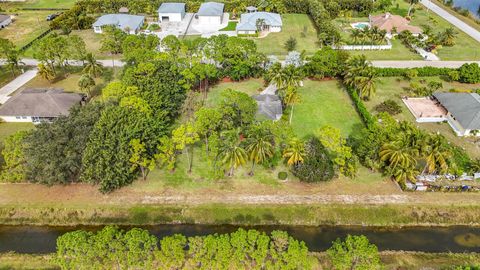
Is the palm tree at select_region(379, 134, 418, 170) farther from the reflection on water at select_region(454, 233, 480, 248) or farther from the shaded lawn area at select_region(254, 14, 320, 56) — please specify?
the shaded lawn area at select_region(254, 14, 320, 56)

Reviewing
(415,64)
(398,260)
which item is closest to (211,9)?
(415,64)

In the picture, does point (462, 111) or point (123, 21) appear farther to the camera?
point (123, 21)

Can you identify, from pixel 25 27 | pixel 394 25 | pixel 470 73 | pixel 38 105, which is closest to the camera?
pixel 38 105

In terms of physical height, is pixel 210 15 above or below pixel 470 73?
above

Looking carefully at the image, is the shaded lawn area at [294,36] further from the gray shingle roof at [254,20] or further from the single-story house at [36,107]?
the single-story house at [36,107]

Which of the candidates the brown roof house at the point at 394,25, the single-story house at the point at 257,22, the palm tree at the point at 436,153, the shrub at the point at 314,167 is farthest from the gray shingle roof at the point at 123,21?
the palm tree at the point at 436,153

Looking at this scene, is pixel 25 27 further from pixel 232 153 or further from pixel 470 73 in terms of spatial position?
pixel 470 73
